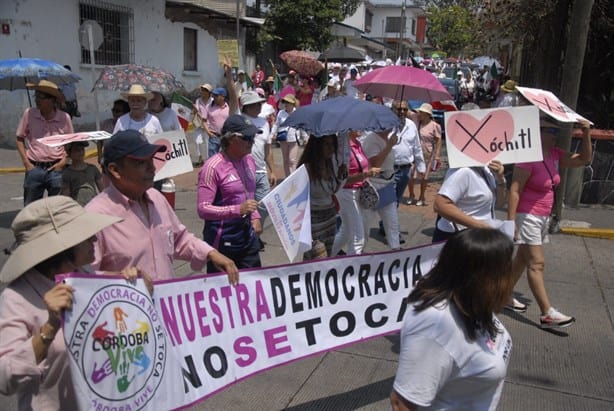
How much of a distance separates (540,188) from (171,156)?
3.58 m

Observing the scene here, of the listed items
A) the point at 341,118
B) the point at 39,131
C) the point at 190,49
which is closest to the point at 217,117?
the point at 39,131

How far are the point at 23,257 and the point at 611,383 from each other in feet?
13.2

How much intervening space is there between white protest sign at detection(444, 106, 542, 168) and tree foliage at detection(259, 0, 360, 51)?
82.9ft

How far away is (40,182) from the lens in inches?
266

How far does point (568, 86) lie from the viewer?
8602 mm

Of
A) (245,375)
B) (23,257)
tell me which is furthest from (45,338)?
(245,375)

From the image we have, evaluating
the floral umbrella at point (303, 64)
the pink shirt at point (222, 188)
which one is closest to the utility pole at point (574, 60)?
the pink shirt at point (222, 188)

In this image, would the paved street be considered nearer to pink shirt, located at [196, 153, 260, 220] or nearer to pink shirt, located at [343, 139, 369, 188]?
pink shirt, located at [196, 153, 260, 220]

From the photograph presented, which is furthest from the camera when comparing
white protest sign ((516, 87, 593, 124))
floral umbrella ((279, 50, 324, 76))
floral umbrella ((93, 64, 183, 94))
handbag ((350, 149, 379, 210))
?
floral umbrella ((279, 50, 324, 76))

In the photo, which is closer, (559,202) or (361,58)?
(559,202)

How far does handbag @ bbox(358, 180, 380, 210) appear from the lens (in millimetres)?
5617

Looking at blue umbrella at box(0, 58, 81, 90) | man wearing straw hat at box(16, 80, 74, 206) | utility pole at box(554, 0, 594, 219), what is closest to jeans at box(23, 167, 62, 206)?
man wearing straw hat at box(16, 80, 74, 206)

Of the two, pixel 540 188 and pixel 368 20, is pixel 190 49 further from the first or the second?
pixel 368 20

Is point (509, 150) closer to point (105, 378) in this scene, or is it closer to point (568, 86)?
point (105, 378)
